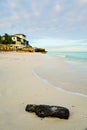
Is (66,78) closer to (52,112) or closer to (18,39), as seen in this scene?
(52,112)

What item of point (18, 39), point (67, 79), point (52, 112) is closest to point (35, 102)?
point (52, 112)

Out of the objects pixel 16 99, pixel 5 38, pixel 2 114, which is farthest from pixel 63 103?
pixel 5 38

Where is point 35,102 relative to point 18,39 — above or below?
below

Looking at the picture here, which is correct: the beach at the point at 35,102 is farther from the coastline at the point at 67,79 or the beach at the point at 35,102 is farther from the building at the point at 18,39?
the building at the point at 18,39

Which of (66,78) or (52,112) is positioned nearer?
(52,112)

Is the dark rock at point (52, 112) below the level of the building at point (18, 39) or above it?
below

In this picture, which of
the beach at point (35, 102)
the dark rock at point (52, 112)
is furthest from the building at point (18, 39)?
the dark rock at point (52, 112)

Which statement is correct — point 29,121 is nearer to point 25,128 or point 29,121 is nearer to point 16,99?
point 25,128

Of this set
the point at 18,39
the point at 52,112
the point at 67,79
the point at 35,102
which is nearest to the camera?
the point at 52,112

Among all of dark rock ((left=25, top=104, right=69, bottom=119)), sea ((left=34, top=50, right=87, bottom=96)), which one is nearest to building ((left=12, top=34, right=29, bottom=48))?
sea ((left=34, top=50, right=87, bottom=96))

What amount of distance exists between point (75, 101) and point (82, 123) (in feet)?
4.82

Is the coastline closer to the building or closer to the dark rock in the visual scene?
the dark rock

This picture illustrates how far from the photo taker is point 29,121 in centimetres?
384

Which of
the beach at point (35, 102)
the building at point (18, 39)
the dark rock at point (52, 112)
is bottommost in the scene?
the beach at point (35, 102)
